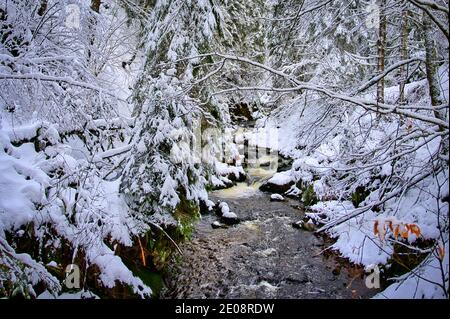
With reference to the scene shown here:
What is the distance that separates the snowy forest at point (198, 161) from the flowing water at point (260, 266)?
45 millimetres

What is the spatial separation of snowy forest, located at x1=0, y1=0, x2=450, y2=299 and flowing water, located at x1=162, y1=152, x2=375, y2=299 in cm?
4

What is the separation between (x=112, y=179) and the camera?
21.0 feet

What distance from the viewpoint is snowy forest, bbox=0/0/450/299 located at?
4.01 m

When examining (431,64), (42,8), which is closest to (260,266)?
(431,64)

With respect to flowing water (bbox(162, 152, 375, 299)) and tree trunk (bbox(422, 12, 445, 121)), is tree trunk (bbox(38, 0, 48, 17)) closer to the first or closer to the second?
flowing water (bbox(162, 152, 375, 299))

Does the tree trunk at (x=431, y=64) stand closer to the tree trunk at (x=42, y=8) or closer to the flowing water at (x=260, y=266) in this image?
the flowing water at (x=260, y=266)

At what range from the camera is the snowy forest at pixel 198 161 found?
4012mm

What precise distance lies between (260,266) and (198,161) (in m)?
2.97

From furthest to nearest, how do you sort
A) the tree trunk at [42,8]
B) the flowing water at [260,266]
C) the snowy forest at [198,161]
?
the flowing water at [260,266], the tree trunk at [42,8], the snowy forest at [198,161]

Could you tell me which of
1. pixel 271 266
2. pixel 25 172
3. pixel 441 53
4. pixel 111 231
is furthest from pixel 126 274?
pixel 441 53

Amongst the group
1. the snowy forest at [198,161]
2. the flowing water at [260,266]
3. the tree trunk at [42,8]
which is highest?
the tree trunk at [42,8]

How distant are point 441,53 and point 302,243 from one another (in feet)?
18.2

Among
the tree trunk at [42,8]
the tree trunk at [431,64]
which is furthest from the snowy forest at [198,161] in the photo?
the tree trunk at [42,8]

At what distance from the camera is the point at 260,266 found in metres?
7.36
